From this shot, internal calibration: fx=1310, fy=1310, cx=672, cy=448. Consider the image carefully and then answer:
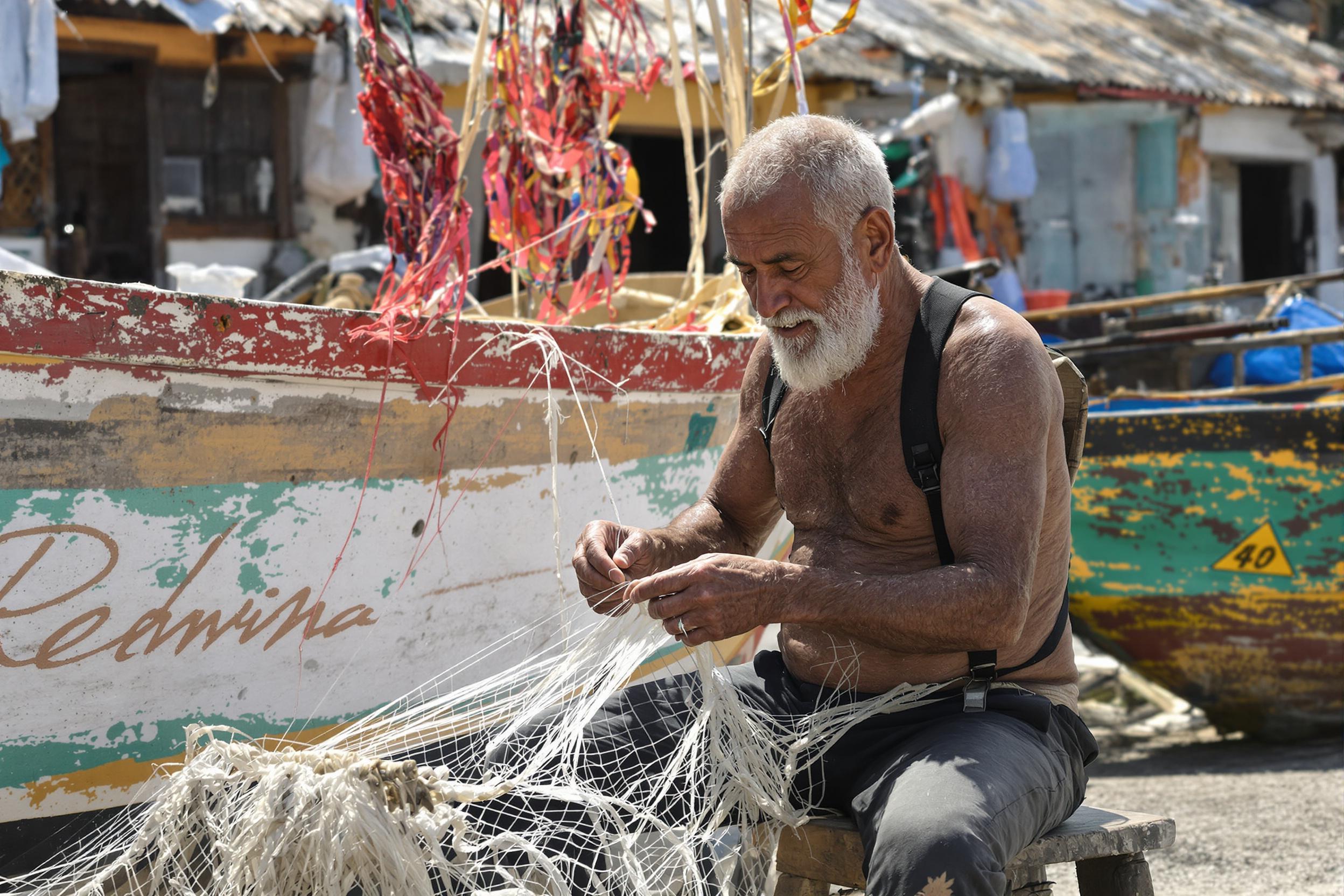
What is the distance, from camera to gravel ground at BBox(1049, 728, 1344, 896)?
3.89 m

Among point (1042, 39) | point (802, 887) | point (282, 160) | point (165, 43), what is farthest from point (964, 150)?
point (802, 887)

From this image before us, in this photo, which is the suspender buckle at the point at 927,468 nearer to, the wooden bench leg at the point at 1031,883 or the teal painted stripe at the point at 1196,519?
the wooden bench leg at the point at 1031,883

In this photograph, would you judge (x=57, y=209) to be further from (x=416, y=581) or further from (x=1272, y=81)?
(x=1272, y=81)

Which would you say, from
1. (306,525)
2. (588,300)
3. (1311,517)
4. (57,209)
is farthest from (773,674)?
(57,209)

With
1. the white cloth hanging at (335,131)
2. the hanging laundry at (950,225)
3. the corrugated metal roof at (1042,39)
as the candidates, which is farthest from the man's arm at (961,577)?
the hanging laundry at (950,225)

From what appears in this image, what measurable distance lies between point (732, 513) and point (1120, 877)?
3.52 feet

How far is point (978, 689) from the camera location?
2387 millimetres

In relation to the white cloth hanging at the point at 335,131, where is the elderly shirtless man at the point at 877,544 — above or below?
below

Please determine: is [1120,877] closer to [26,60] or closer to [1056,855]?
[1056,855]

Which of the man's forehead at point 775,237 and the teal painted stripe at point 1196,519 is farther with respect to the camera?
the teal painted stripe at point 1196,519

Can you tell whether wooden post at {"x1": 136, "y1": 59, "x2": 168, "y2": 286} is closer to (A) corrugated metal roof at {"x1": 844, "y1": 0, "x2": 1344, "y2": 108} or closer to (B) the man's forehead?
(A) corrugated metal roof at {"x1": 844, "y1": 0, "x2": 1344, "y2": 108}

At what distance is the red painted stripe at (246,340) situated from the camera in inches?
96.0

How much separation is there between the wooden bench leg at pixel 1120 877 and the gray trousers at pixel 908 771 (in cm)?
14

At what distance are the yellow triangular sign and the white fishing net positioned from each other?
3.54m
